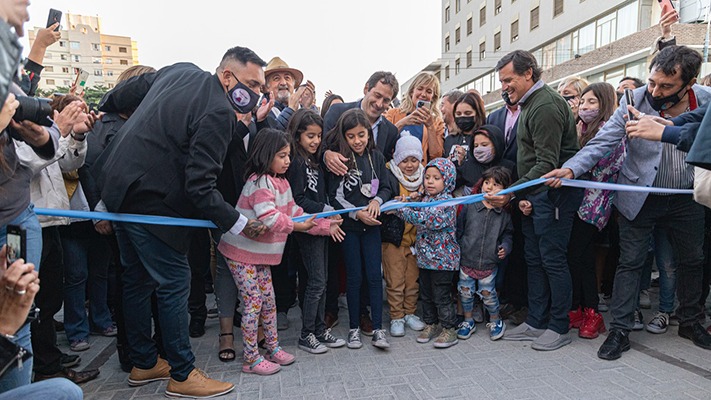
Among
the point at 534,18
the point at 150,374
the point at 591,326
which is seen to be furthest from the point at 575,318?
the point at 534,18

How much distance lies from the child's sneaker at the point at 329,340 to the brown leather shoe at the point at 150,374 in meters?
1.26

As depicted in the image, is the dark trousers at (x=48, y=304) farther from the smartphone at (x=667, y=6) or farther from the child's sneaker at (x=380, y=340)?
the smartphone at (x=667, y=6)

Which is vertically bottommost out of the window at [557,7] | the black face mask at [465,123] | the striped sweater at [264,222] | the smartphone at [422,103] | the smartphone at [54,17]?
the striped sweater at [264,222]

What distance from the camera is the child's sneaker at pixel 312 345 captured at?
365 cm

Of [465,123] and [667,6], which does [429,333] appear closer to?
[465,123]

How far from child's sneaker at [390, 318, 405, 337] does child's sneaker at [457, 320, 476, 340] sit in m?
0.52

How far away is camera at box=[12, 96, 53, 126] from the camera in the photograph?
6.84ft

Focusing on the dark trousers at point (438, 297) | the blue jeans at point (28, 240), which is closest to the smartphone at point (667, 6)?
A: the dark trousers at point (438, 297)

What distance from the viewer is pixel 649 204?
11.6ft

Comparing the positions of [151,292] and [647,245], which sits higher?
[647,245]

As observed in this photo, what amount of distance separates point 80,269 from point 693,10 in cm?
2530

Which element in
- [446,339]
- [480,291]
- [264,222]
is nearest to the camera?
[264,222]

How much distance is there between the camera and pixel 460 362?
11.3ft

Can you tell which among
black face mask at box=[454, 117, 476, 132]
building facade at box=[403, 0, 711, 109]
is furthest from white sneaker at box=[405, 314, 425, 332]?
building facade at box=[403, 0, 711, 109]
